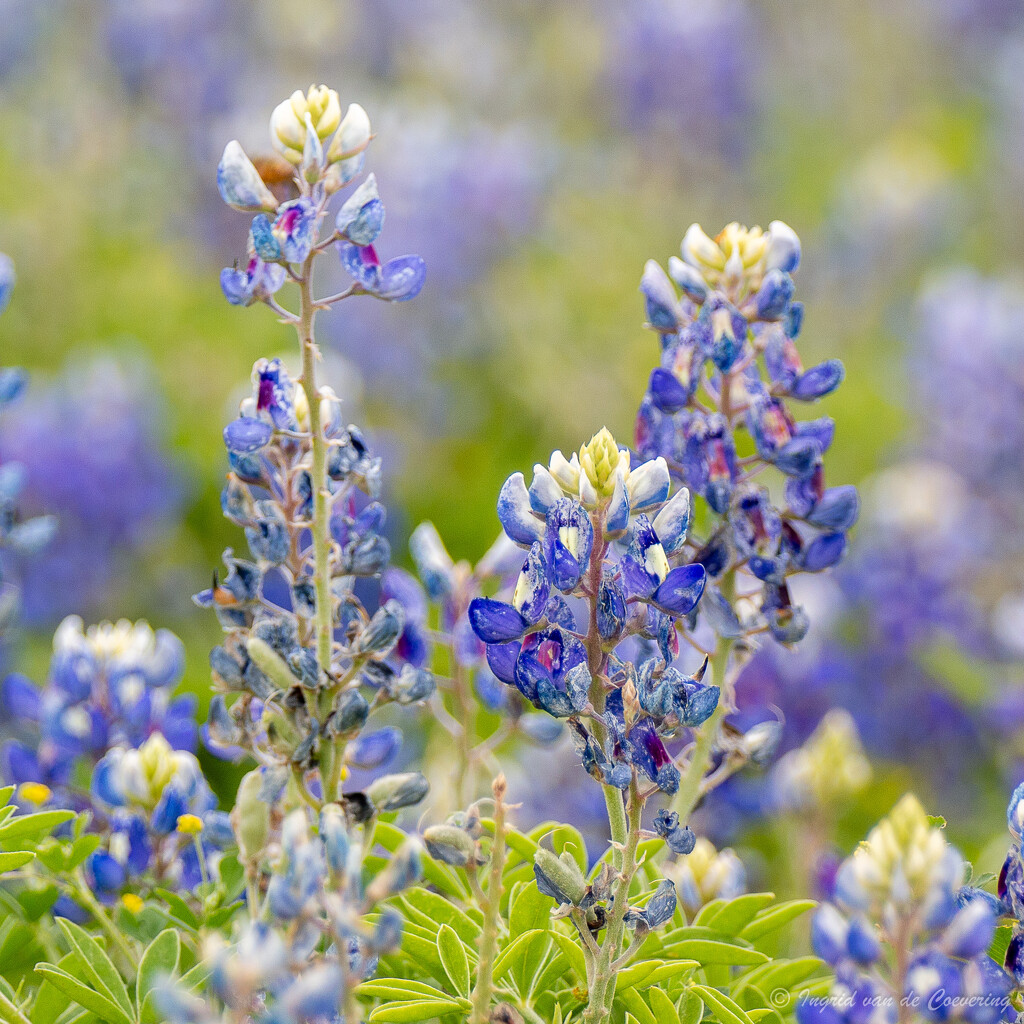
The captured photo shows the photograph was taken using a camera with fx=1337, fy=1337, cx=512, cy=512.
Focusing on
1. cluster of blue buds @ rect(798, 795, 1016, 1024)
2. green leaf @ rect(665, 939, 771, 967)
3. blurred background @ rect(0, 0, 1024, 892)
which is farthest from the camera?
blurred background @ rect(0, 0, 1024, 892)

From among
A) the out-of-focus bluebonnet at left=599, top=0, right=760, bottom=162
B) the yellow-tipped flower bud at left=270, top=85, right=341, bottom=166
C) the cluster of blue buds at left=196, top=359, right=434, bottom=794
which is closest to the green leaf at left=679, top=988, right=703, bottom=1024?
the cluster of blue buds at left=196, top=359, right=434, bottom=794

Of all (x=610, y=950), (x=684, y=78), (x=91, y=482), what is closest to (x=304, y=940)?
(x=610, y=950)

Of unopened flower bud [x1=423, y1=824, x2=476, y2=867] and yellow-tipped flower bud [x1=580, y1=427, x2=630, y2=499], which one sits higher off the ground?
yellow-tipped flower bud [x1=580, y1=427, x2=630, y2=499]

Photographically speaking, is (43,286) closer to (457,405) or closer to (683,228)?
(457,405)

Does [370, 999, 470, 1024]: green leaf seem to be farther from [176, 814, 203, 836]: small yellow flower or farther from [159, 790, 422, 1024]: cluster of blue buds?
[176, 814, 203, 836]: small yellow flower

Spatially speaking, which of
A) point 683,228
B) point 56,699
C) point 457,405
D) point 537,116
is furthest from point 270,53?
point 56,699

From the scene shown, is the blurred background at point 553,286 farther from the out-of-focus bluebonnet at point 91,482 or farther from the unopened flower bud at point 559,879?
the unopened flower bud at point 559,879
